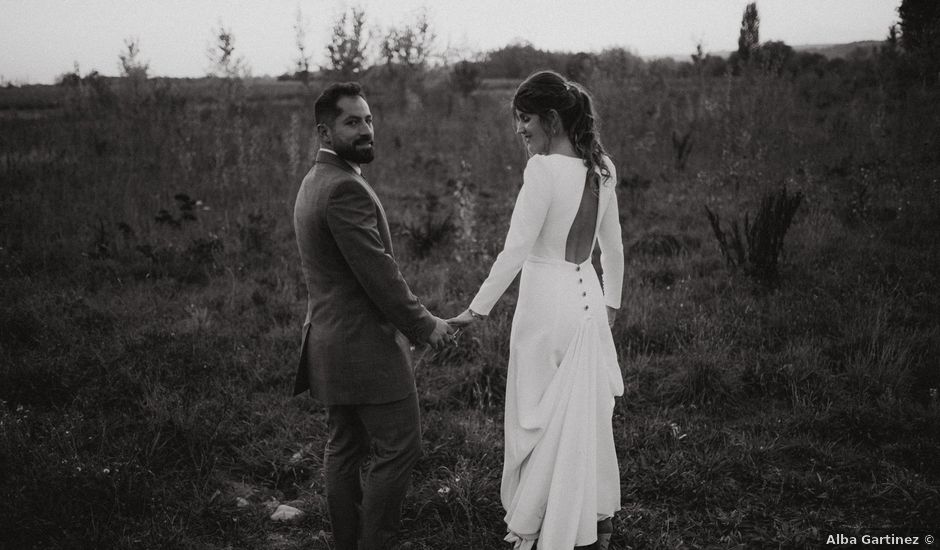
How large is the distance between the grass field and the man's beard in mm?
1822

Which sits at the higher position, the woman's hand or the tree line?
the tree line

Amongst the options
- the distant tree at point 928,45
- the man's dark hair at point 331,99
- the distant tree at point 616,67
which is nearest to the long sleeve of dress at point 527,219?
the man's dark hair at point 331,99

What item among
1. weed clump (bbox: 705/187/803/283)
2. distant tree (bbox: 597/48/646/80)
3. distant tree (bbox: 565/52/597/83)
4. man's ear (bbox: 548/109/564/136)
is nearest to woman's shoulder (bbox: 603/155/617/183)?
man's ear (bbox: 548/109/564/136)

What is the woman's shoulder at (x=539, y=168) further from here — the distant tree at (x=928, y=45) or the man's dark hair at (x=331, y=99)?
the distant tree at (x=928, y=45)

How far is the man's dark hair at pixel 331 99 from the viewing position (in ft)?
7.74

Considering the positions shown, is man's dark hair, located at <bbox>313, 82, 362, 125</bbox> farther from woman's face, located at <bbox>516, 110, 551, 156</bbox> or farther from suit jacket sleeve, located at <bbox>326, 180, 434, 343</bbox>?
woman's face, located at <bbox>516, 110, 551, 156</bbox>

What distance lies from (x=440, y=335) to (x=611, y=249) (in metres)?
1.02

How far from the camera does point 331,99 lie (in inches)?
93.1

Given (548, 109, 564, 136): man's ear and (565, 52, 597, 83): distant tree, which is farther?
(565, 52, 597, 83): distant tree

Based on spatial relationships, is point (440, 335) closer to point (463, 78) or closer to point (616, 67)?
point (616, 67)

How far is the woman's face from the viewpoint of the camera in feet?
8.64

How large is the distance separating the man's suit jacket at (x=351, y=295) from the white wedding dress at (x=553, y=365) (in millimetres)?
437

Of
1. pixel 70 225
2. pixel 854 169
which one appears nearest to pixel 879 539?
pixel 854 169

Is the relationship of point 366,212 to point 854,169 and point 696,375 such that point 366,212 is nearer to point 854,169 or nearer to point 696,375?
point 696,375
